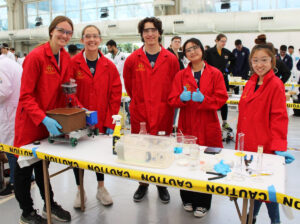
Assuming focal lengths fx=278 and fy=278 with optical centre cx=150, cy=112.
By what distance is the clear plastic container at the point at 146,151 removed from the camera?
1685 mm

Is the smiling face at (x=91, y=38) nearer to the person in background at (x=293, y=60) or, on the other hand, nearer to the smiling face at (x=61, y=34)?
the smiling face at (x=61, y=34)

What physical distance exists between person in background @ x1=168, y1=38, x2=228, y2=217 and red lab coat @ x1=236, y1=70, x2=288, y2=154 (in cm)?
28

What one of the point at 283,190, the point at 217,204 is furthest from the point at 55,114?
the point at 217,204

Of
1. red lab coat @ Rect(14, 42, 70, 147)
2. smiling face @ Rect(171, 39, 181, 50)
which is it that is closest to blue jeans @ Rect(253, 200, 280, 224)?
red lab coat @ Rect(14, 42, 70, 147)

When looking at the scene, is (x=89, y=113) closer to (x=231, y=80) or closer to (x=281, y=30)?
(x=231, y=80)

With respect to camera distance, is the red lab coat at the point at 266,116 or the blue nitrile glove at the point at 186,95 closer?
the red lab coat at the point at 266,116

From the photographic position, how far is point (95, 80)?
7.98 ft

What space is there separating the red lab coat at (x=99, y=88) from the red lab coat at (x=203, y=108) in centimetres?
55

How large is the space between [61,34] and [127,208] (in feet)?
5.56

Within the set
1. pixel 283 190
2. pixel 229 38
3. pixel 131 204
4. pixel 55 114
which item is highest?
pixel 229 38

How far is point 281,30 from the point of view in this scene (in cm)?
848

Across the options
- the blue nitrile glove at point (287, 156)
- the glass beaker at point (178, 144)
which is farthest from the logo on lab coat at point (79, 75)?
the blue nitrile glove at point (287, 156)

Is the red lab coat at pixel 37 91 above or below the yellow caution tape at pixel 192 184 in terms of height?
above

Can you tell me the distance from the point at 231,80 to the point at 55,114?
527 cm
